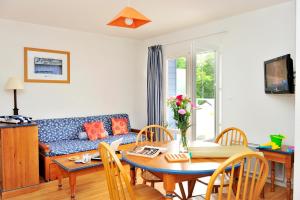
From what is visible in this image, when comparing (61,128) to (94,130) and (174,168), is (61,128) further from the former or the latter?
(174,168)

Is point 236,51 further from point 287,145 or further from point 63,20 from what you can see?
point 63,20

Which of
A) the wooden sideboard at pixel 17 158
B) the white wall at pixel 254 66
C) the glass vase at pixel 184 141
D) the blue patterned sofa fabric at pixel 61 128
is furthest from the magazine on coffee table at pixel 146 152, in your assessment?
the blue patterned sofa fabric at pixel 61 128

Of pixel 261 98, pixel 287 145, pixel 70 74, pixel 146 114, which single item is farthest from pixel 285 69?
pixel 70 74

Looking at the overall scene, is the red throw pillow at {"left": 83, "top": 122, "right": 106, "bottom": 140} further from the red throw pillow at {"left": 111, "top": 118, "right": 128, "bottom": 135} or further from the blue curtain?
the blue curtain

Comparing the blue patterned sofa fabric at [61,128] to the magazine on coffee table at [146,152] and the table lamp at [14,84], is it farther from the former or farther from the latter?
the magazine on coffee table at [146,152]

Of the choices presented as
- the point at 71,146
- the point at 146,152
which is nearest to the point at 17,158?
the point at 71,146

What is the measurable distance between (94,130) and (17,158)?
1.41m

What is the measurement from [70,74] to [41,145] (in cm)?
141

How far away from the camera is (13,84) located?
3.60 meters

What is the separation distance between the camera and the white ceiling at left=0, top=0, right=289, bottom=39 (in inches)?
122

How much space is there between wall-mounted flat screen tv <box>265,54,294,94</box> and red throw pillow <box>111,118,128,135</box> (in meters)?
2.64

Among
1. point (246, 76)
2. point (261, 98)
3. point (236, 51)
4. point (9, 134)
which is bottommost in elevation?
point (9, 134)

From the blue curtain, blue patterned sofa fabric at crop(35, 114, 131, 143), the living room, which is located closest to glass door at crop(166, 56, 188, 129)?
the living room

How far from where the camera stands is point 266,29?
10.9ft
